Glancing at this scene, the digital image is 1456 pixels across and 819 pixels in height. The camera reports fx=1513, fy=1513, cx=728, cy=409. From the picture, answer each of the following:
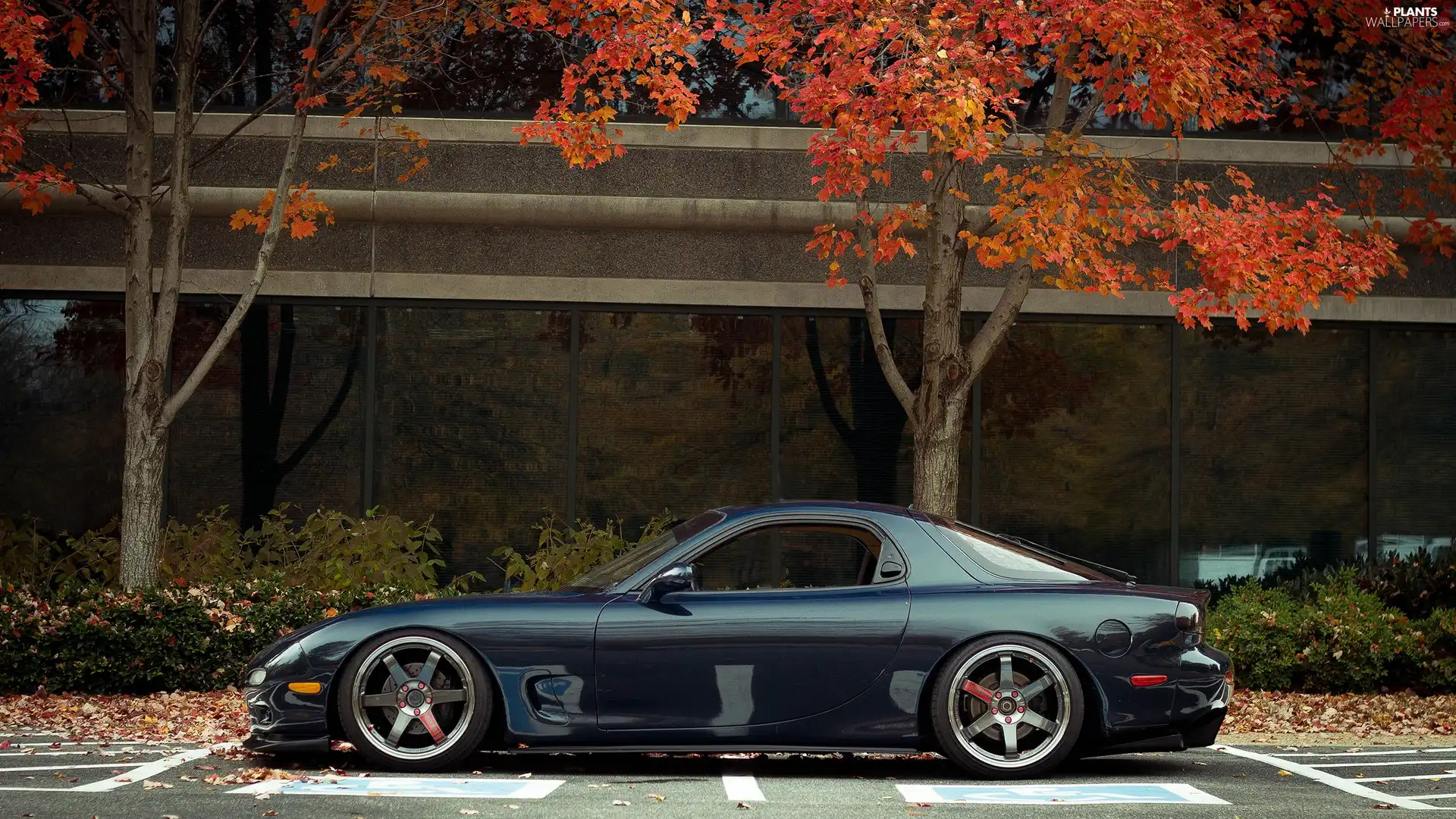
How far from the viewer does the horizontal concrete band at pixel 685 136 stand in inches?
551

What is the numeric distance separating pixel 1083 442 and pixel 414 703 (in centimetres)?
891

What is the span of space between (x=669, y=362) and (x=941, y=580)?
24.3 ft

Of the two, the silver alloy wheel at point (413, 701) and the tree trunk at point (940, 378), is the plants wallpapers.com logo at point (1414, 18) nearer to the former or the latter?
the tree trunk at point (940, 378)

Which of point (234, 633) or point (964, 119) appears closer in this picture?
point (964, 119)

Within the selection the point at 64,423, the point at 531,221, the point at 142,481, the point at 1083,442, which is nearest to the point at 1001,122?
the point at 1083,442

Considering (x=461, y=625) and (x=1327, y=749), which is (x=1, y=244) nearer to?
(x=461, y=625)

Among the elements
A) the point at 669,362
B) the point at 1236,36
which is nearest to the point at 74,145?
the point at 669,362

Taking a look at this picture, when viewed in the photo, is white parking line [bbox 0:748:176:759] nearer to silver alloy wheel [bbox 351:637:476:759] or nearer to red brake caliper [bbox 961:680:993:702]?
silver alloy wheel [bbox 351:637:476:759]

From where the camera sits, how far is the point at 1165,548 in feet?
46.9

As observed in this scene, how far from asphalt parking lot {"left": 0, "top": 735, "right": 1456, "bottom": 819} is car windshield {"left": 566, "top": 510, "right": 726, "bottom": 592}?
0.87 metres

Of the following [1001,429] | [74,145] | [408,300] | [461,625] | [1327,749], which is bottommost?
[1327,749]

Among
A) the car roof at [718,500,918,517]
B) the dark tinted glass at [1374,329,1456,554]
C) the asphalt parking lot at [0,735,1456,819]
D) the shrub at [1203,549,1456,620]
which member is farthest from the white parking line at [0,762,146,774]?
the dark tinted glass at [1374,329,1456,554]

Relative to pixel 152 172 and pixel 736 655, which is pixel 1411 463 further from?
pixel 152 172

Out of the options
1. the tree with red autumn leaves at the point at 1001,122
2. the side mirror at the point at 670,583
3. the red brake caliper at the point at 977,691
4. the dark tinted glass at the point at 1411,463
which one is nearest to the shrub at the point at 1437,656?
the tree with red autumn leaves at the point at 1001,122
